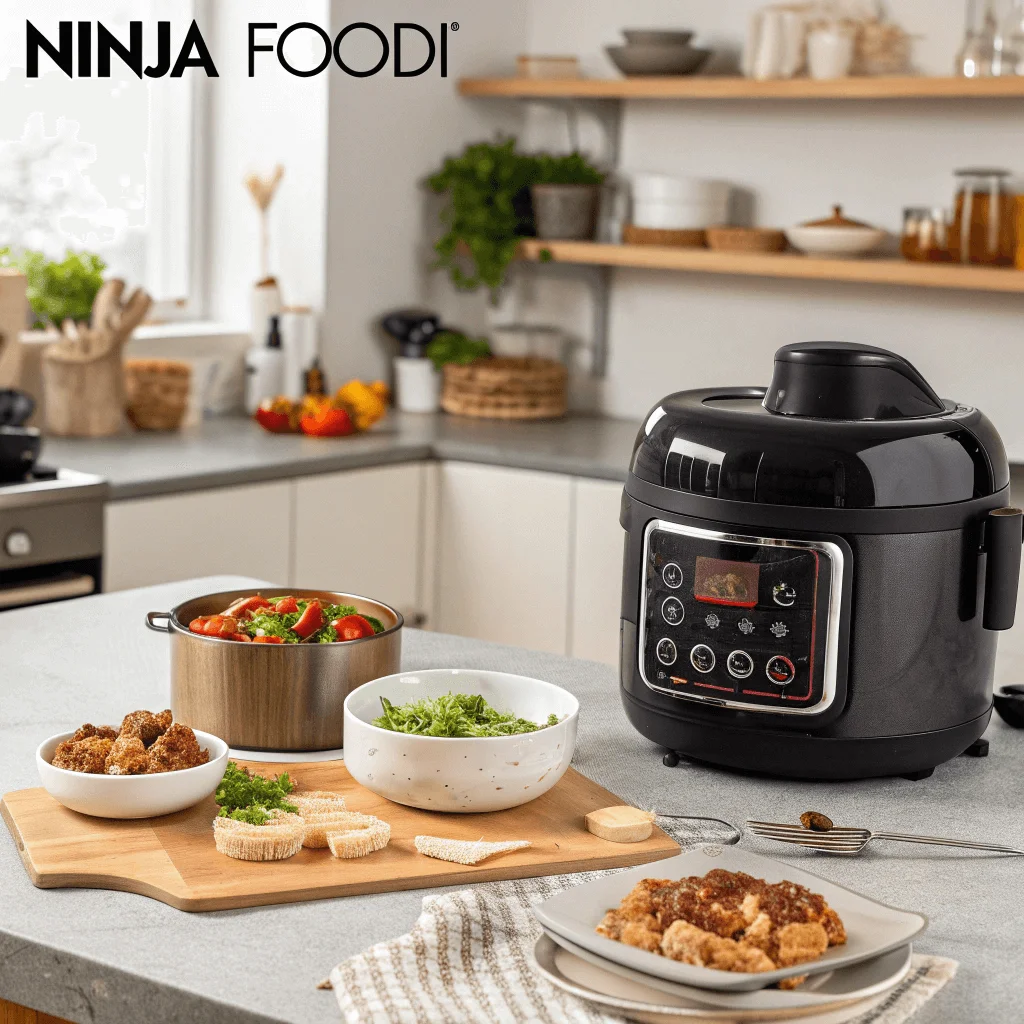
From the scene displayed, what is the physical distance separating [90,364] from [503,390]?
997mm

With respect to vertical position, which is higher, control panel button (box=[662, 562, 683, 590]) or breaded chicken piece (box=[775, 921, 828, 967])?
control panel button (box=[662, 562, 683, 590])

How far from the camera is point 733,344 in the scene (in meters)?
3.81

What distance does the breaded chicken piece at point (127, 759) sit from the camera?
3.69ft

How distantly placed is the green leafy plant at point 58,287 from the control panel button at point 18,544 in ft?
2.79

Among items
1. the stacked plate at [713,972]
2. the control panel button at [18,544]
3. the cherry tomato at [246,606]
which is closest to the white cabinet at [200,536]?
the control panel button at [18,544]

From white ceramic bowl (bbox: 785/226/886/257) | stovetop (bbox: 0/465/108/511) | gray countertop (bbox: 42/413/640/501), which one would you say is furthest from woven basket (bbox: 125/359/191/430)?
white ceramic bowl (bbox: 785/226/886/257)

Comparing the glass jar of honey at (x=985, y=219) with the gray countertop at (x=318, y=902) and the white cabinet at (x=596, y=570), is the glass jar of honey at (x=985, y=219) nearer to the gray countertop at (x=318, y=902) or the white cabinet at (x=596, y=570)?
the white cabinet at (x=596, y=570)

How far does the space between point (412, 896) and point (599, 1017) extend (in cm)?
21

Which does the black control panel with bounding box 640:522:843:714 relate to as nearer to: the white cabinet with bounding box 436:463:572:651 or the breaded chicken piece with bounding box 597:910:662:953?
the breaded chicken piece with bounding box 597:910:662:953

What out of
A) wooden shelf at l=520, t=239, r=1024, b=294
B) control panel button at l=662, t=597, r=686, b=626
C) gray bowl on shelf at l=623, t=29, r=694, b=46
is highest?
gray bowl on shelf at l=623, t=29, r=694, b=46

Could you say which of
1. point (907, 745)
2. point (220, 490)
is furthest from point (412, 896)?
point (220, 490)

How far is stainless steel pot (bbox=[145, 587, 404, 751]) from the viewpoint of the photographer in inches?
50.9

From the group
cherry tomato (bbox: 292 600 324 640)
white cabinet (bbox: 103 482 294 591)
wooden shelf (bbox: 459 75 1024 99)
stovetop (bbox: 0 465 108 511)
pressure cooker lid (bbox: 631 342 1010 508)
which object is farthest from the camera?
wooden shelf (bbox: 459 75 1024 99)

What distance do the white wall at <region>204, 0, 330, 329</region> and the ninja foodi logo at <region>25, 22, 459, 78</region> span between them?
0.02 m
